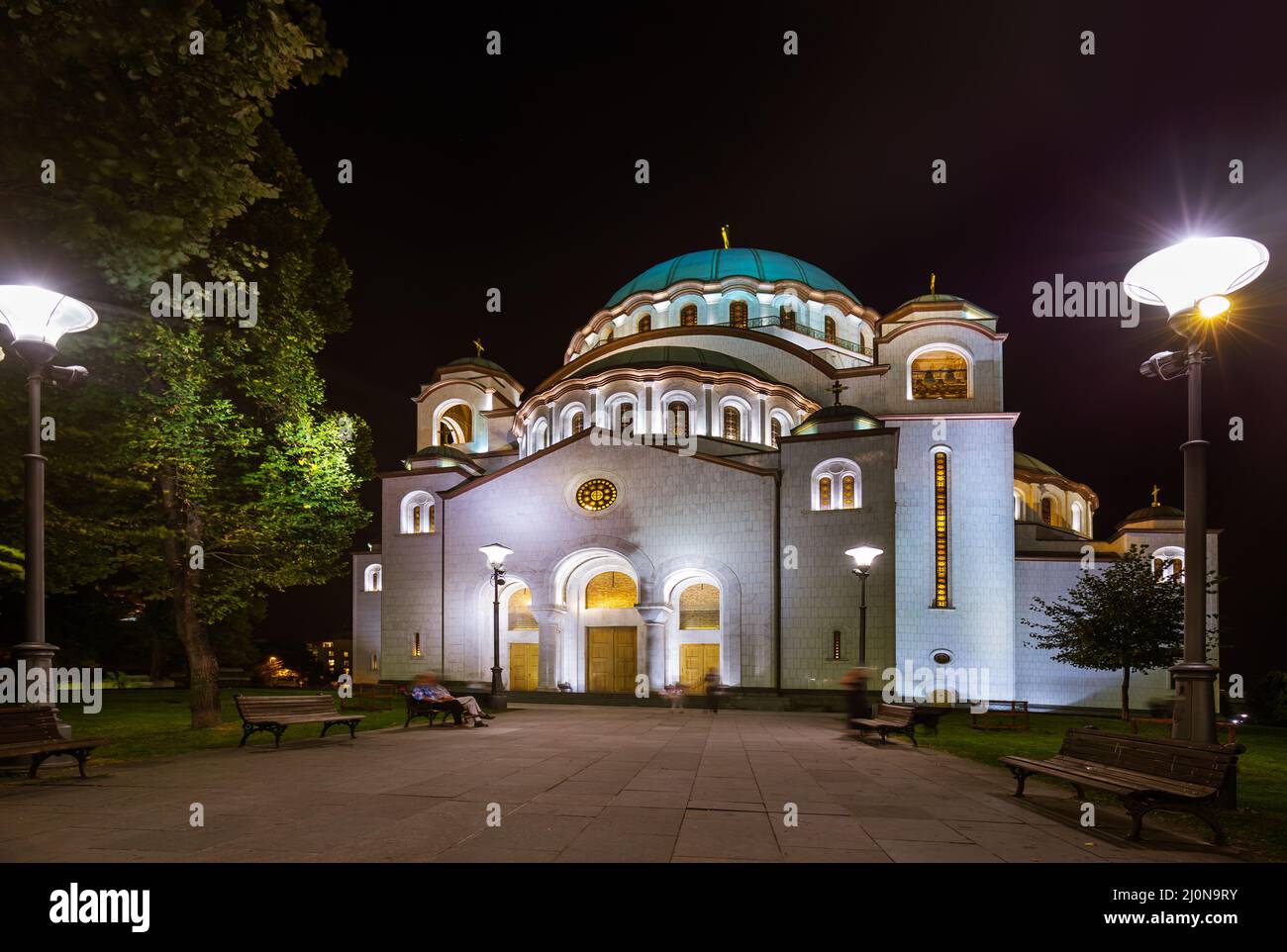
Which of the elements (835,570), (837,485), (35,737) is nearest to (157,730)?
(35,737)

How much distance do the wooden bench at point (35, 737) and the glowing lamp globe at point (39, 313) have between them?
4341 mm

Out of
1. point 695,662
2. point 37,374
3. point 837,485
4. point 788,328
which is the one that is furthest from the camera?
point 788,328

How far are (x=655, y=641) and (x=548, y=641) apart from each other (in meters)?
4.36

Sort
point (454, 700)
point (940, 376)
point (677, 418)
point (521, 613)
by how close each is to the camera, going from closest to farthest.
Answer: point (454, 700) → point (521, 613) → point (940, 376) → point (677, 418)

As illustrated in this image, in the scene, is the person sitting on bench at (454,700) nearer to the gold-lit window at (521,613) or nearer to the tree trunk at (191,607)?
the tree trunk at (191,607)

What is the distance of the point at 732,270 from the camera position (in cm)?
3956

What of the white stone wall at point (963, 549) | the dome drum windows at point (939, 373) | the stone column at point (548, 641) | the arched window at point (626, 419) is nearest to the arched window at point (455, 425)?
the arched window at point (626, 419)

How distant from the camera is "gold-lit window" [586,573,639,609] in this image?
1133 inches

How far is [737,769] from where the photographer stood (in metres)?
10.1

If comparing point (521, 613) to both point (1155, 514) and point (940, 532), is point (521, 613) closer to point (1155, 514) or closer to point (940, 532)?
point (940, 532)

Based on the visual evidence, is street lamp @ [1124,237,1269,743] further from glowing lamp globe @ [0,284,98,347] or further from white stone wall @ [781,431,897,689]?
white stone wall @ [781,431,897,689]

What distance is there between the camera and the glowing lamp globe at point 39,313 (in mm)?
8727

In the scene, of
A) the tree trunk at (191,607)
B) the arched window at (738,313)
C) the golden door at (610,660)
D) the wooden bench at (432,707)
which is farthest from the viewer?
the arched window at (738,313)

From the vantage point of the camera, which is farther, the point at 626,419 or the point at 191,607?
the point at 626,419
